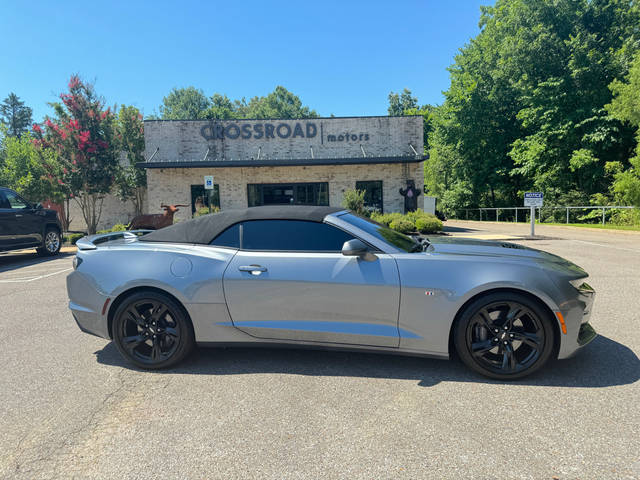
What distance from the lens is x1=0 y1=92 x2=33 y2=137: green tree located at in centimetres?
8262

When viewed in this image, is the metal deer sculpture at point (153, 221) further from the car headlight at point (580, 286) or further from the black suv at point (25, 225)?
the car headlight at point (580, 286)

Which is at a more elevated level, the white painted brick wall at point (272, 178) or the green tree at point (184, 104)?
the green tree at point (184, 104)

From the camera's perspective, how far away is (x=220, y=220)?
374 centimetres

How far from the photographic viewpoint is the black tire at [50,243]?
39.2 feet

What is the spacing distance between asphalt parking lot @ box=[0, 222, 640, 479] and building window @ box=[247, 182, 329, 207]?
17796 millimetres

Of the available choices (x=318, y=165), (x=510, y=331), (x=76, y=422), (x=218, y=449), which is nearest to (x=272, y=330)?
(x=218, y=449)

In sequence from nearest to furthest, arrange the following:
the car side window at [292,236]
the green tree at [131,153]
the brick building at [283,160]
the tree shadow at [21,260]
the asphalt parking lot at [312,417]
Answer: the asphalt parking lot at [312,417] < the car side window at [292,236] < the tree shadow at [21,260] < the brick building at [283,160] < the green tree at [131,153]

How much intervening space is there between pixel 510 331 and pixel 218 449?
7.57 ft

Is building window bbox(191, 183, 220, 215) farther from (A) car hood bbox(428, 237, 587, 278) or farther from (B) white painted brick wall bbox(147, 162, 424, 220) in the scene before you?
(A) car hood bbox(428, 237, 587, 278)

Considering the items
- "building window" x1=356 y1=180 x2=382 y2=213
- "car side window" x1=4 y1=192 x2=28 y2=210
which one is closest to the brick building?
"building window" x1=356 y1=180 x2=382 y2=213

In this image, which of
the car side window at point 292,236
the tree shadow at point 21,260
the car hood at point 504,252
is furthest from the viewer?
the tree shadow at point 21,260

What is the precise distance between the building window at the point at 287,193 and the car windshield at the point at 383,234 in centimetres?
1764

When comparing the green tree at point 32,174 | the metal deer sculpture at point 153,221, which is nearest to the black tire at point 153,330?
the metal deer sculpture at point 153,221

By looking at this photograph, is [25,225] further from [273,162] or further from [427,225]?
[427,225]
